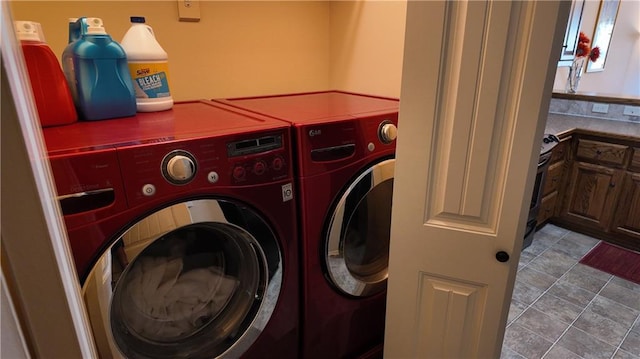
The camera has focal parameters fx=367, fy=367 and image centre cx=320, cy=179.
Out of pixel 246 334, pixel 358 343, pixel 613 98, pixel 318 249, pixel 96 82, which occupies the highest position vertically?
pixel 96 82

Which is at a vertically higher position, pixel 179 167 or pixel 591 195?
pixel 179 167

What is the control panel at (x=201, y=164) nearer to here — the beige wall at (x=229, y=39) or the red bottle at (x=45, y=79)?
the red bottle at (x=45, y=79)

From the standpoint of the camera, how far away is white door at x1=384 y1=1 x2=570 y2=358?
0.85 meters

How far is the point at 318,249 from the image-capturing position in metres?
1.25

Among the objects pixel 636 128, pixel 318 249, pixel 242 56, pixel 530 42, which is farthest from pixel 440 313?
pixel 636 128

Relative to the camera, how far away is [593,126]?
2646 mm

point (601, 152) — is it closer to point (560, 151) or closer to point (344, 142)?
point (560, 151)

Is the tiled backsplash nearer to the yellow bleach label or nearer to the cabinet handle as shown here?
the cabinet handle

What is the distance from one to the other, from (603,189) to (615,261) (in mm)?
494

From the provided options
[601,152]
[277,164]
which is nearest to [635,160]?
[601,152]

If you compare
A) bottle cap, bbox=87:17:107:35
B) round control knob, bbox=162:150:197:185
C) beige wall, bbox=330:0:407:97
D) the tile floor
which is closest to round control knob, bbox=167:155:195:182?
round control knob, bbox=162:150:197:185

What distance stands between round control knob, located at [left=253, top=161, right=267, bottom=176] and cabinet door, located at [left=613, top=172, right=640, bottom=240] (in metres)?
2.60

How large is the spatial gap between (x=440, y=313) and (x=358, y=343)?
51 cm

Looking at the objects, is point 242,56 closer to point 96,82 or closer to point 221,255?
point 96,82
